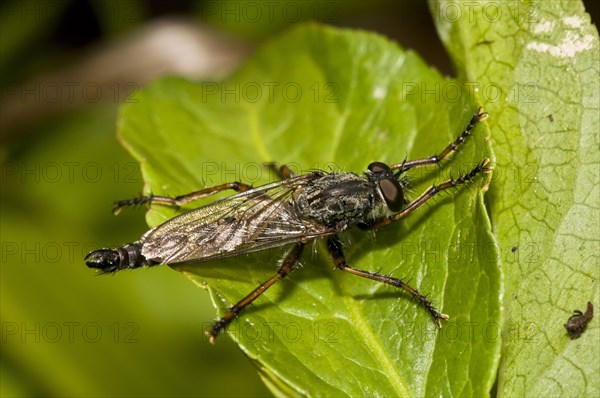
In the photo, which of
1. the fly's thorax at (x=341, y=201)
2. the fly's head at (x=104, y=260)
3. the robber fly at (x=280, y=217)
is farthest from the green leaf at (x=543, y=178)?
the fly's head at (x=104, y=260)

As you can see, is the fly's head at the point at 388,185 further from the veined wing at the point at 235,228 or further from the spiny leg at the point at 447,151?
the veined wing at the point at 235,228

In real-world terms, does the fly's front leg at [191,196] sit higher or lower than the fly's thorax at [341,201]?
higher

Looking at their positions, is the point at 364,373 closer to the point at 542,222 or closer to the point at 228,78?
the point at 542,222

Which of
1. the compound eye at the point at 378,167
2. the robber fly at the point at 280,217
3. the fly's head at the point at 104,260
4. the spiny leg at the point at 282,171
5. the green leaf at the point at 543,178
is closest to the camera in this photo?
the green leaf at the point at 543,178

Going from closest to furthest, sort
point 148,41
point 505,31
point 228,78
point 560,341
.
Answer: point 560,341
point 505,31
point 228,78
point 148,41

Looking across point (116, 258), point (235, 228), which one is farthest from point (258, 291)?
point (116, 258)

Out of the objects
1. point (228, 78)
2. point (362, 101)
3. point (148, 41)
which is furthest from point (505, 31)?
point (148, 41)

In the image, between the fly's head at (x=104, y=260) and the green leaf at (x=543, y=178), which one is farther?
the fly's head at (x=104, y=260)

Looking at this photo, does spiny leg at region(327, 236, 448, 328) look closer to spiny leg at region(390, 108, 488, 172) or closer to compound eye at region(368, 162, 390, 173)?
compound eye at region(368, 162, 390, 173)
